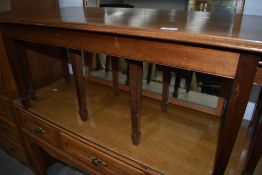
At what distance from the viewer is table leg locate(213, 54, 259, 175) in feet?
1.58

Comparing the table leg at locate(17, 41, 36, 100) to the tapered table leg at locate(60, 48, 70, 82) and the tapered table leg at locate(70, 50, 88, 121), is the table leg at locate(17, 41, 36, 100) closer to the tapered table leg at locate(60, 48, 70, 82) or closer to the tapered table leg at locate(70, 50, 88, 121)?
the tapered table leg at locate(60, 48, 70, 82)

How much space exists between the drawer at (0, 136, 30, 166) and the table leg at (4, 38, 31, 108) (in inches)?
18.9

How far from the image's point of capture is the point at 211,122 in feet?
3.69

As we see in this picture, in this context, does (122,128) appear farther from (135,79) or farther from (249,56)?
(249,56)

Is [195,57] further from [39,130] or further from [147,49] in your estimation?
[39,130]

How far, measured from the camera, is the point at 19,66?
115 centimetres

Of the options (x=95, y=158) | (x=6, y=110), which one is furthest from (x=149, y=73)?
(x=6, y=110)

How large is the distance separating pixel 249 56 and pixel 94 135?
2.56 ft

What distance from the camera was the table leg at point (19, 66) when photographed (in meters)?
1.11

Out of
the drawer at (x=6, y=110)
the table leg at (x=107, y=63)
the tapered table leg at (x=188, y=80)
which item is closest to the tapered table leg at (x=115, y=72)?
the table leg at (x=107, y=63)

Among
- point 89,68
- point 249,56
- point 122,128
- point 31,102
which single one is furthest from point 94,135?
point 249,56

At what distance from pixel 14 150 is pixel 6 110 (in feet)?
1.25

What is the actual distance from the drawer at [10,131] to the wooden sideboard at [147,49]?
1.23ft

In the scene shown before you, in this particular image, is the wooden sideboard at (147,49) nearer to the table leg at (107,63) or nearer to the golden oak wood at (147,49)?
the golden oak wood at (147,49)
